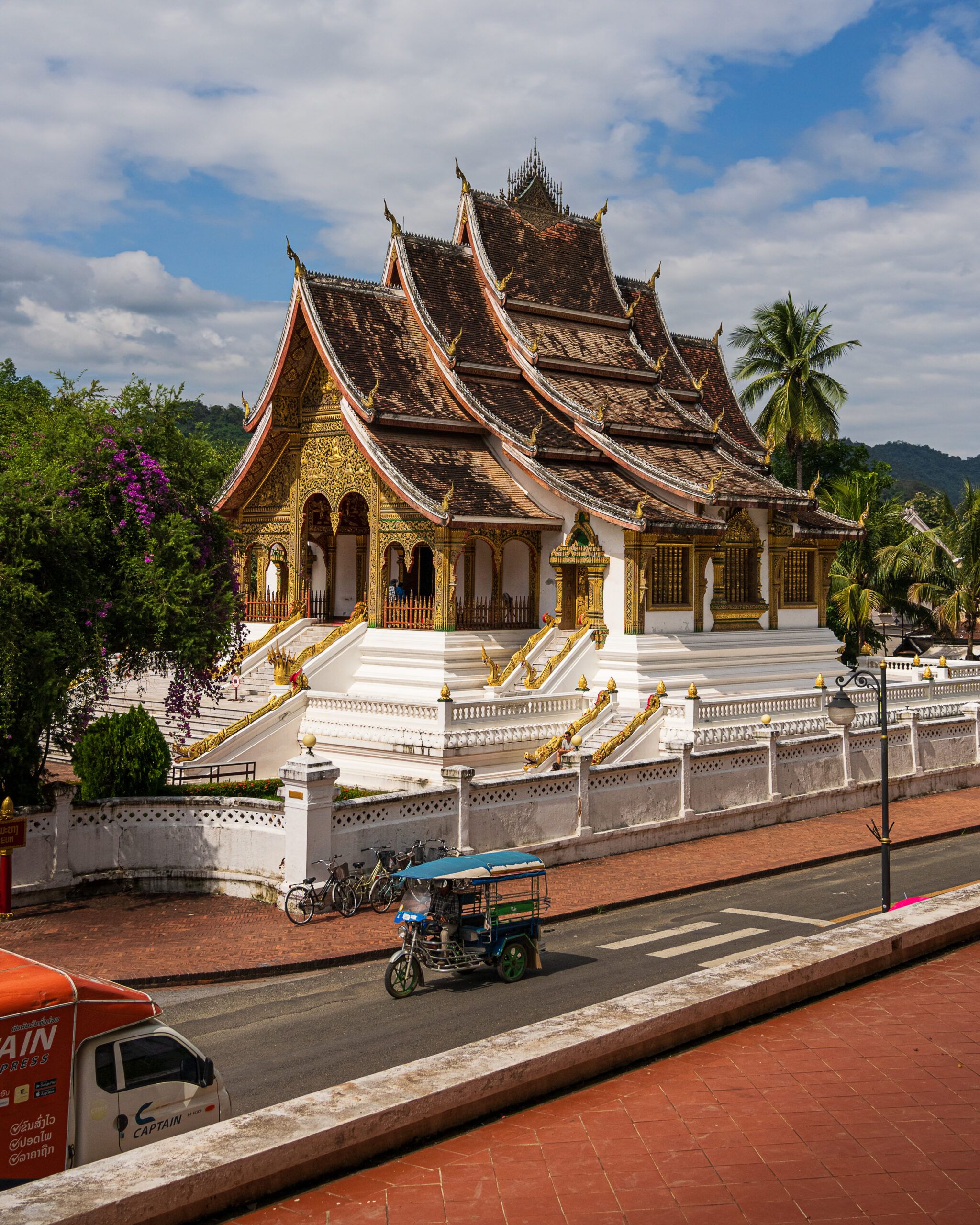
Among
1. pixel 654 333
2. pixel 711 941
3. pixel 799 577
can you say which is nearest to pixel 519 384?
pixel 654 333

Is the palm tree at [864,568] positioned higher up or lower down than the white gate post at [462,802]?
higher up

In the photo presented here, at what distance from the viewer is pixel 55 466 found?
1506 centimetres

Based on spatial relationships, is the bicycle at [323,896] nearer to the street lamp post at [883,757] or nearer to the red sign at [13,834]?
the red sign at [13,834]

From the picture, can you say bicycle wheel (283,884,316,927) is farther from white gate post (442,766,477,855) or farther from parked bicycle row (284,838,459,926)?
white gate post (442,766,477,855)

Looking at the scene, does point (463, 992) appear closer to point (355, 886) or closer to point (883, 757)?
point (355, 886)

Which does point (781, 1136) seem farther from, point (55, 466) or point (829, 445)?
point (829, 445)

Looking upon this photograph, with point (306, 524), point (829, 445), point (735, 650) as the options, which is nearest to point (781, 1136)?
point (735, 650)

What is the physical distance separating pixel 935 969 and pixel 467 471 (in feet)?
60.1

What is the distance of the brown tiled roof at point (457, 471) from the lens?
24.5 metres

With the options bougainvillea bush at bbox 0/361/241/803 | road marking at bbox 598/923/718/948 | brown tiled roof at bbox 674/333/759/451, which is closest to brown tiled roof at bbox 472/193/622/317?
brown tiled roof at bbox 674/333/759/451

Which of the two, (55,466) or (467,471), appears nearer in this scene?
(55,466)

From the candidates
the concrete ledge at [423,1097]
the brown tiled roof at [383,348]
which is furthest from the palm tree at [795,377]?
the concrete ledge at [423,1097]

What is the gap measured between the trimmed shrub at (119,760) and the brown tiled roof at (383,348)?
1077 cm

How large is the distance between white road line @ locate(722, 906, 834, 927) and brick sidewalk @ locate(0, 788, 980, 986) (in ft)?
3.49
